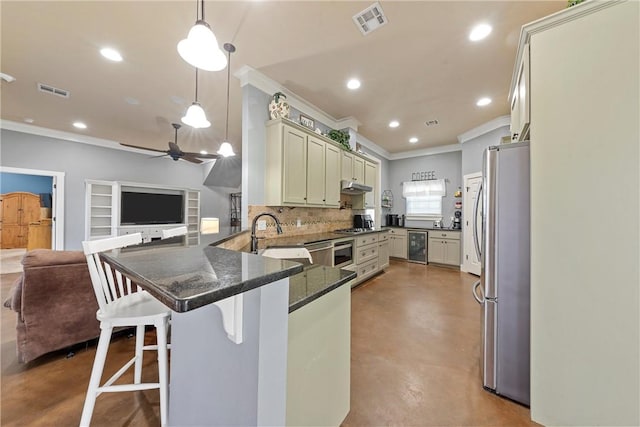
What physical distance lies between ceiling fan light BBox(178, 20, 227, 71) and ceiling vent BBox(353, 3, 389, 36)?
1364 millimetres

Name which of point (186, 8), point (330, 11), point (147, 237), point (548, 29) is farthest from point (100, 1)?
point (147, 237)

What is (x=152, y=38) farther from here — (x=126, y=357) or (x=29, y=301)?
(x=126, y=357)

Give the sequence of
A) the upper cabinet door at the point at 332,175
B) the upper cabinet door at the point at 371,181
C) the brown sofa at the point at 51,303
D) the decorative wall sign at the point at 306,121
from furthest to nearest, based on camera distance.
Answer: the upper cabinet door at the point at 371,181 < the upper cabinet door at the point at 332,175 < the decorative wall sign at the point at 306,121 < the brown sofa at the point at 51,303

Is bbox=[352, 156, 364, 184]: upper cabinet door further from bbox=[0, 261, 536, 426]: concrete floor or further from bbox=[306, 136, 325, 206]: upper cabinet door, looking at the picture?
bbox=[0, 261, 536, 426]: concrete floor

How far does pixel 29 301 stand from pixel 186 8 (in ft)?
8.71

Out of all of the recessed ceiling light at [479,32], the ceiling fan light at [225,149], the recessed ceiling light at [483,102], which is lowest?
the ceiling fan light at [225,149]

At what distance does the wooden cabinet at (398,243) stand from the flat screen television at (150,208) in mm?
6101

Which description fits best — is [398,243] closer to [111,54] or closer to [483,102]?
[483,102]

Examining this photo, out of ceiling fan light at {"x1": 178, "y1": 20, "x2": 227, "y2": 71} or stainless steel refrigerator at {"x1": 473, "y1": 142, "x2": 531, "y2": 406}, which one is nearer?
ceiling fan light at {"x1": 178, "y1": 20, "x2": 227, "y2": 71}

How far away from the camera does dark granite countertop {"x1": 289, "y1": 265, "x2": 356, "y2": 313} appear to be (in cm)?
91

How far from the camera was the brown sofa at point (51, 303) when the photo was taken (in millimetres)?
1799

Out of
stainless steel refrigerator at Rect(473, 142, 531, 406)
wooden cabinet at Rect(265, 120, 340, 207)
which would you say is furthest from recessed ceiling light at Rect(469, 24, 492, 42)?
wooden cabinet at Rect(265, 120, 340, 207)

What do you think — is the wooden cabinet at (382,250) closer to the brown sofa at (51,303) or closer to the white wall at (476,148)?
the white wall at (476,148)

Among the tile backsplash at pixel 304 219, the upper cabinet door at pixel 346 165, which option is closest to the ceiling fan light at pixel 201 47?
the tile backsplash at pixel 304 219
